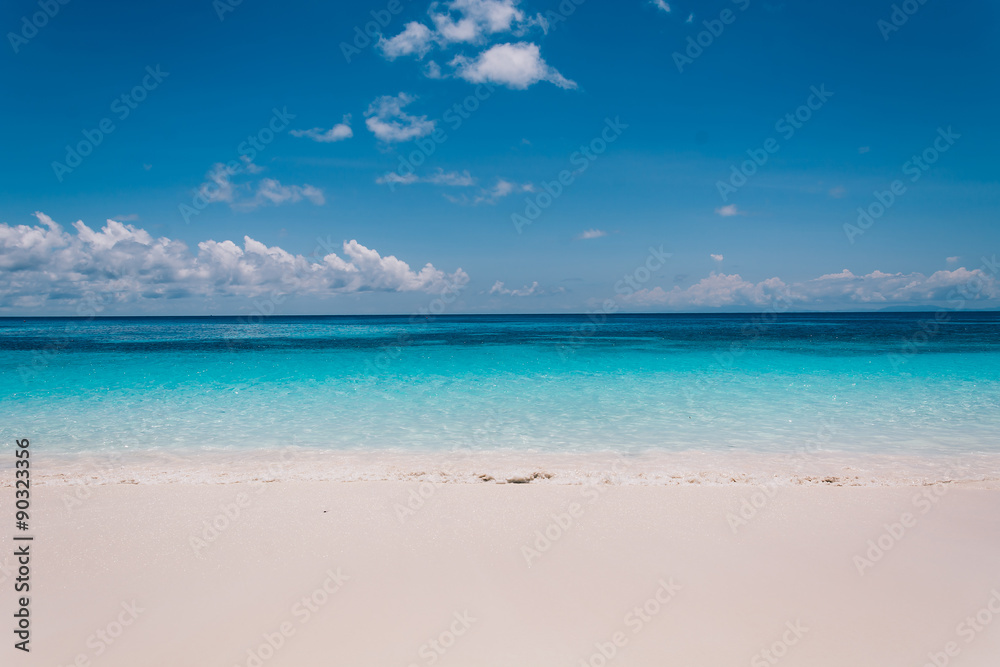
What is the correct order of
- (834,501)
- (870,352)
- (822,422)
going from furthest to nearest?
(870,352)
(822,422)
(834,501)

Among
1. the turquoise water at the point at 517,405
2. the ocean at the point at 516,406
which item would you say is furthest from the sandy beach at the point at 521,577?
the turquoise water at the point at 517,405

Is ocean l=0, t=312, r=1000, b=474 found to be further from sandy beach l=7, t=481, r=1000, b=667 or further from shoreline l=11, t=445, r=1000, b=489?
sandy beach l=7, t=481, r=1000, b=667

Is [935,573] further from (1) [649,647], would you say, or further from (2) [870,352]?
Result: (2) [870,352]

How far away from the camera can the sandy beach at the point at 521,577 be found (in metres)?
3.32

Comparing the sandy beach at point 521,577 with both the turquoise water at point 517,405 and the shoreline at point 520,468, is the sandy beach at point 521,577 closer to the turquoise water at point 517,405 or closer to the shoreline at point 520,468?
the shoreline at point 520,468

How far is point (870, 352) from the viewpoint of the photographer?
26688 mm

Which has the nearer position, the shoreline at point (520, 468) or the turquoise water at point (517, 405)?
the shoreline at point (520, 468)

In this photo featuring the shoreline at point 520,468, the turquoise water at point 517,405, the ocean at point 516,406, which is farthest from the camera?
the turquoise water at point 517,405

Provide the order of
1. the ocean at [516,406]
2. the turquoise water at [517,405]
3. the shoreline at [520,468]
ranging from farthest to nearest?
the turquoise water at [517,405], the ocean at [516,406], the shoreline at [520,468]

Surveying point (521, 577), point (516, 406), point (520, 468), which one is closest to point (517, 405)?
point (516, 406)

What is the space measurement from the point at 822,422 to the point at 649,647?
9.11m

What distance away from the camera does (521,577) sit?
4.11 metres

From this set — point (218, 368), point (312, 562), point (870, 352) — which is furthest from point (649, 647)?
point (870, 352)

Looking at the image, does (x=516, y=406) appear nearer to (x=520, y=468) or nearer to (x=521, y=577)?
(x=520, y=468)
